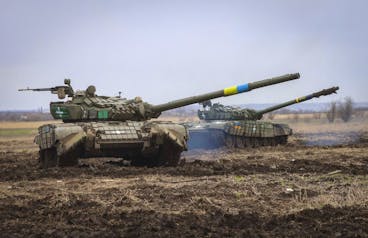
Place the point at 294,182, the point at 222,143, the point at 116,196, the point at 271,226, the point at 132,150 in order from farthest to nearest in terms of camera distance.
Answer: the point at 222,143
the point at 132,150
the point at 294,182
the point at 116,196
the point at 271,226

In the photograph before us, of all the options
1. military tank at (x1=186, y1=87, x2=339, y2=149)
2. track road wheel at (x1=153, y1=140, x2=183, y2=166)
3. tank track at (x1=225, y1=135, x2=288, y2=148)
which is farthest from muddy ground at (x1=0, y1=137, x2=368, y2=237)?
tank track at (x1=225, y1=135, x2=288, y2=148)

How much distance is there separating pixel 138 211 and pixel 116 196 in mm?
1527

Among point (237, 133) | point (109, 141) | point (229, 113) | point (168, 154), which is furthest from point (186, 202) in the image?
point (229, 113)

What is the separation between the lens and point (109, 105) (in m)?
16.5

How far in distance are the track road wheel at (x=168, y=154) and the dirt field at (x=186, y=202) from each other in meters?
1.32

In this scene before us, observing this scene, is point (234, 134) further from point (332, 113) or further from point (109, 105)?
point (332, 113)

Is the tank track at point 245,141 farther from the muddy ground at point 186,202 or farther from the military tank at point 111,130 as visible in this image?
the muddy ground at point 186,202

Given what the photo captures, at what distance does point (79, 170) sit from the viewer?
14.6 m

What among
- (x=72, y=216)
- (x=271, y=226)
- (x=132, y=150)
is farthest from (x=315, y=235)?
(x=132, y=150)

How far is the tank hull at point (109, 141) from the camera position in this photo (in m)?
14.7

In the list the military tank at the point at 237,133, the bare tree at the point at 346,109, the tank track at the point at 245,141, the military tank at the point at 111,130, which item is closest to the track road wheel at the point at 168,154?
the military tank at the point at 111,130

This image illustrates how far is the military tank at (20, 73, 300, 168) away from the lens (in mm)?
14812

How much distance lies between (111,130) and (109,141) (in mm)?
391

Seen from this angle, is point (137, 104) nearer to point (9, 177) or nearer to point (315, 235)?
point (9, 177)
